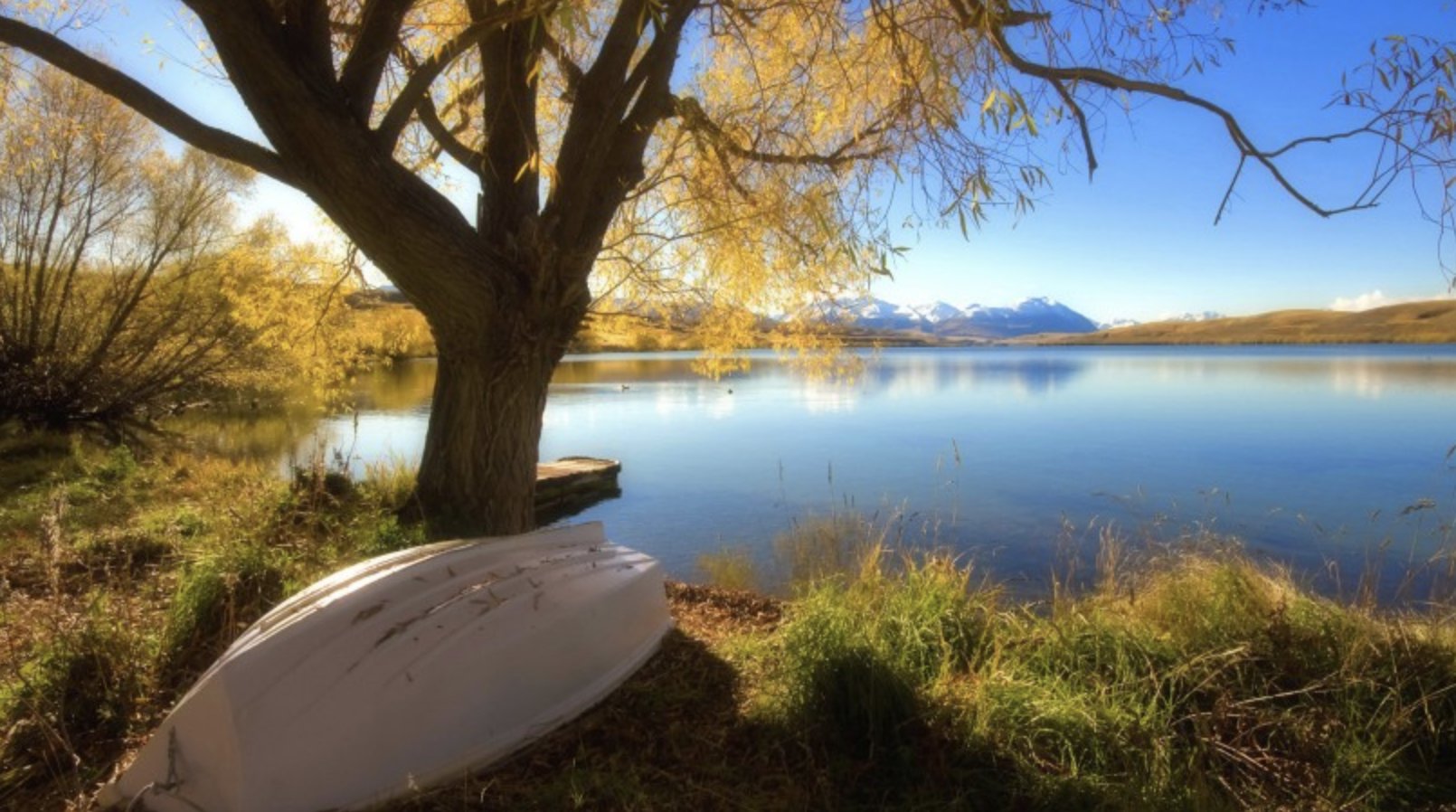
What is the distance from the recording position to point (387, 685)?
239 centimetres

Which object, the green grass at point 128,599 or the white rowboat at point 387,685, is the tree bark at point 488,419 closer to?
the green grass at point 128,599

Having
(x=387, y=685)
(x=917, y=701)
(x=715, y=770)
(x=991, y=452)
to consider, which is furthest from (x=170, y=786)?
(x=991, y=452)

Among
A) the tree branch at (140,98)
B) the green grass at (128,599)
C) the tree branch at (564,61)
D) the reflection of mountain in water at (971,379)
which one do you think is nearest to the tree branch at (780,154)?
the tree branch at (564,61)

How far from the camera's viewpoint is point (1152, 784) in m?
2.43

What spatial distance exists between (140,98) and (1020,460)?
14499mm

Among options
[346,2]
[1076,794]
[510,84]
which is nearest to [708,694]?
[1076,794]

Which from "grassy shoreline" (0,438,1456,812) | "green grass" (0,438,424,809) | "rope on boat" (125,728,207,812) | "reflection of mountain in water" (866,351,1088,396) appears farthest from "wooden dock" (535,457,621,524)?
"reflection of mountain in water" (866,351,1088,396)

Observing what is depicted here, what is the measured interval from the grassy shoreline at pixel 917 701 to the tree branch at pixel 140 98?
1.72 meters

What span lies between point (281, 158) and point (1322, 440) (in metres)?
19.5

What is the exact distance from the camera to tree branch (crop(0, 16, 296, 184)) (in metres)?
3.27

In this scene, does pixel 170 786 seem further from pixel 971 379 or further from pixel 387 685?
pixel 971 379

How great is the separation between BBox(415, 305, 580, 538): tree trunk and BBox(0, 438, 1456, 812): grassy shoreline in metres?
0.92

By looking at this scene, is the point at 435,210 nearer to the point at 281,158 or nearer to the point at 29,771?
the point at 281,158

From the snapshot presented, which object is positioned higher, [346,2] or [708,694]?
[346,2]
